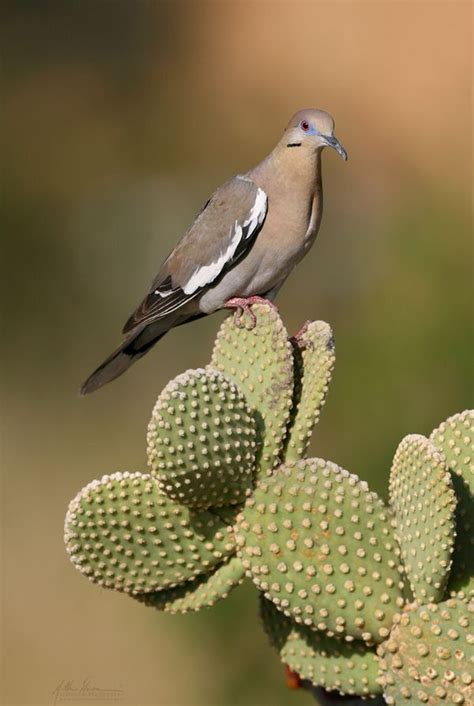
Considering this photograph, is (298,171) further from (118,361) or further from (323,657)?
(323,657)

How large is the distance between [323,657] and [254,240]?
1.21 meters

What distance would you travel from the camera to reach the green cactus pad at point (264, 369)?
182 centimetres

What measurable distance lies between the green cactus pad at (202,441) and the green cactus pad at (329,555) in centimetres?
9

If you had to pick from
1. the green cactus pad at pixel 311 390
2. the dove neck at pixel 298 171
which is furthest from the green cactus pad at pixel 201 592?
the dove neck at pixel 298 171

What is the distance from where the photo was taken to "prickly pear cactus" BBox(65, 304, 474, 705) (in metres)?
1.56

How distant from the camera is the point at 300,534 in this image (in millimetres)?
1634

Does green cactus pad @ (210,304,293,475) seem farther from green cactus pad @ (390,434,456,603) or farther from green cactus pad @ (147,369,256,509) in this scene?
green cactus pad @ (390,434,456,603)

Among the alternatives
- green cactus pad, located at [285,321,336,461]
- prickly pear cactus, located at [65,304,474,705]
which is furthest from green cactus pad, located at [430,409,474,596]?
green cactus pad, located at [285,321,336,461]

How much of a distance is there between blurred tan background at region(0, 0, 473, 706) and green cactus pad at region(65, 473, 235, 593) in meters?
1.68

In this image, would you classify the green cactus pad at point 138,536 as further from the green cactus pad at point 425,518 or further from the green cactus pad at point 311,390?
the green cactus pad at point 425,518

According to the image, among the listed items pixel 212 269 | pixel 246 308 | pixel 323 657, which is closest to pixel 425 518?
pixel 323 657

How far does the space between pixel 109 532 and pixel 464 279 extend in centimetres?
299

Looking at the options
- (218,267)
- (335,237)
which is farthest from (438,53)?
(218,267)

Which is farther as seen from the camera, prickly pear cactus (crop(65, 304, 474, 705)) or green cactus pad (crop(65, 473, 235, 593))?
green cactus pad (crop(65, 473, 235, 593))
